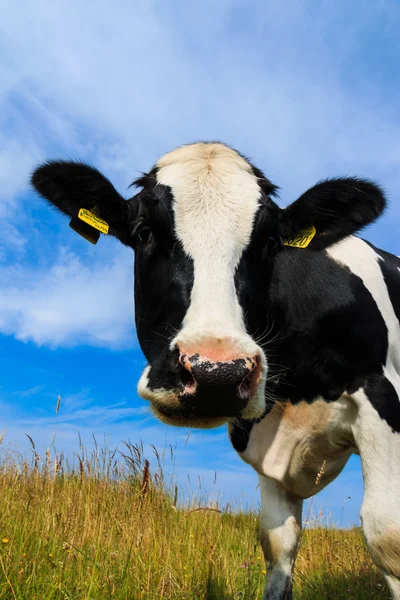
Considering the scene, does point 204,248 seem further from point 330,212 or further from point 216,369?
point 330,212

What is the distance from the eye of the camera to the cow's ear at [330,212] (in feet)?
15.5

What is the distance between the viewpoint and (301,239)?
479cm

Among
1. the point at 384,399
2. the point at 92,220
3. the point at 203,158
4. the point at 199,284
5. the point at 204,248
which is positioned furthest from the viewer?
the point at 203,158

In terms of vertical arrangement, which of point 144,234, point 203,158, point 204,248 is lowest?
point 204,248

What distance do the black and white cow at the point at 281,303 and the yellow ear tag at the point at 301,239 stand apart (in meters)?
0.02

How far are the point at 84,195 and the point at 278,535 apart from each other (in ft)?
10.6

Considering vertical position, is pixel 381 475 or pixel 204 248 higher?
pixel 204 248

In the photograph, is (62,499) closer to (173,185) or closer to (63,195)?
(63,195)

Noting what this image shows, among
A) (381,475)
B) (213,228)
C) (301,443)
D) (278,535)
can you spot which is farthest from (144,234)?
→ (278,535)

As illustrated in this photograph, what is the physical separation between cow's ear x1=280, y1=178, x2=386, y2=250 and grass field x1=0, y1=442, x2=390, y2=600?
2.33 m

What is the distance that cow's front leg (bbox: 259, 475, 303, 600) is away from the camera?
4906 millimetres

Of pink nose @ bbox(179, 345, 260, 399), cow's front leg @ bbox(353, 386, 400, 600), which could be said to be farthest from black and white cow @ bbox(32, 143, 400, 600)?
pink nose @ bbox(179, 345, 260, 399)

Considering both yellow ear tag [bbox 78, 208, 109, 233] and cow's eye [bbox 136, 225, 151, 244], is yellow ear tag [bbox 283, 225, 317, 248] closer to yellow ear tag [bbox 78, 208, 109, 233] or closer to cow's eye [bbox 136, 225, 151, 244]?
cow's eye [bbox 136, 225, 151, 244]

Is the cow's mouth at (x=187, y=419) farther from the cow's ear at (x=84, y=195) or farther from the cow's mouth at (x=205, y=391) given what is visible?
the cow's ear at (x=84, y=195)
